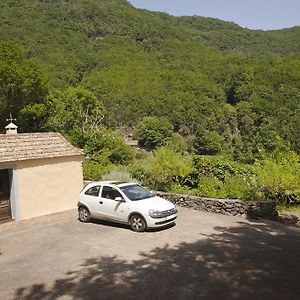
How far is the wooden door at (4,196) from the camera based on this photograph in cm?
1431

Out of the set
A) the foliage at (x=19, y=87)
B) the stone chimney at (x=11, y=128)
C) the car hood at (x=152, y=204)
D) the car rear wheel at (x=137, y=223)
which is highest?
the foliage at (x=19, y=87)

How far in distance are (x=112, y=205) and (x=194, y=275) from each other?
5.10 metres

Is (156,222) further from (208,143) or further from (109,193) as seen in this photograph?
(208,143)

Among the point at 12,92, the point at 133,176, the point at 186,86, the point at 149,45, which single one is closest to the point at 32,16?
the point at 149,45

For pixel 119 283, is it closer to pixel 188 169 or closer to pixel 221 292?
pixel 221 292

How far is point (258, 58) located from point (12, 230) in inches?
3294

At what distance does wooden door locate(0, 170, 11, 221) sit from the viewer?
1431 cm

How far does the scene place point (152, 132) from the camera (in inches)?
2724

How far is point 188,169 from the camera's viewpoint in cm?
1719

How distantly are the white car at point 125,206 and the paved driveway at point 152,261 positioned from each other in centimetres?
38

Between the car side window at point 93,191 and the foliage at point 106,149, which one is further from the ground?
the car side window at point 93,191

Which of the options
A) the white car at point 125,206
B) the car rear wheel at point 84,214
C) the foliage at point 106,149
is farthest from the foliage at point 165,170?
the foliage at point 106,149

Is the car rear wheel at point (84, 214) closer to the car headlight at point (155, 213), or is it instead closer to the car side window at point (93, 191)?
the car side window at point (93, 191)

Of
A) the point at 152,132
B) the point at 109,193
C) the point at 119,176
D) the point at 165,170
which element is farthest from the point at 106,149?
the point at 152,132
